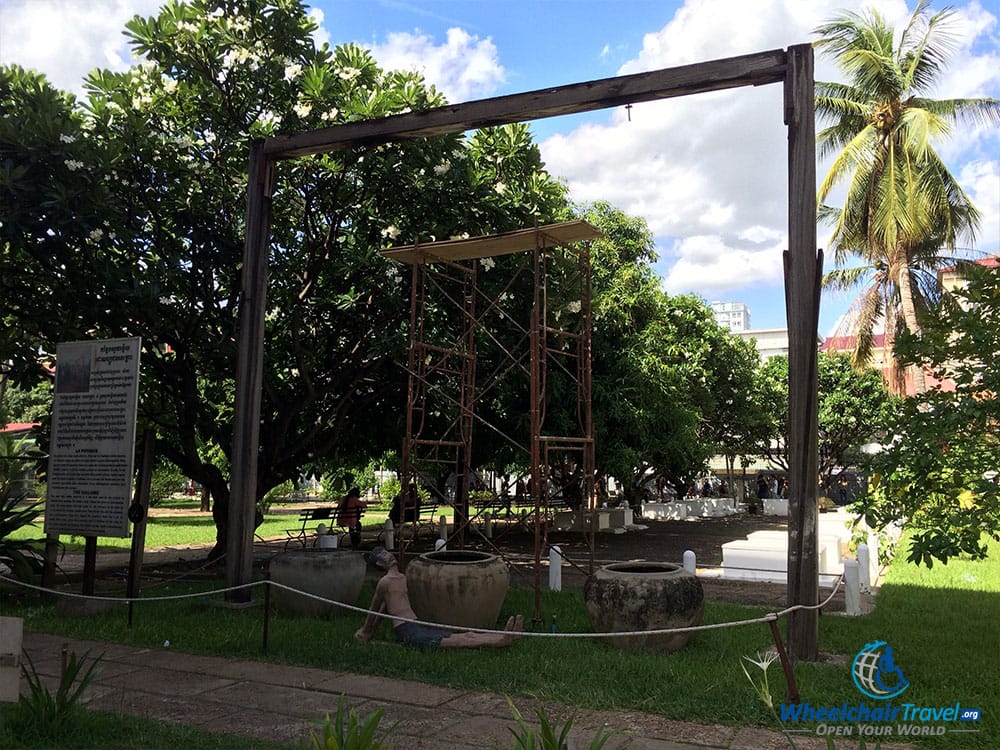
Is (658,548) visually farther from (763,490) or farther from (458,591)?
(763,490)

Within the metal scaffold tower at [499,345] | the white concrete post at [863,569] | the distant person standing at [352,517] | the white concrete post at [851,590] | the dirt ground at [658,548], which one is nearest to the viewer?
the white concrete post at [851,590]

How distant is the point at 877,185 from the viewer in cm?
2323

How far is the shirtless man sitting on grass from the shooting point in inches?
288

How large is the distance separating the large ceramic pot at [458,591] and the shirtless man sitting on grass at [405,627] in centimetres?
20

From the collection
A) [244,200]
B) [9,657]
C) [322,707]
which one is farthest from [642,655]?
[244,200]

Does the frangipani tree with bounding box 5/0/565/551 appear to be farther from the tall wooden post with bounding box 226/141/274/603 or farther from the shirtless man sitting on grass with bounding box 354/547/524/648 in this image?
the shirtless man sitting on grass with bounding box 354/547/524/648

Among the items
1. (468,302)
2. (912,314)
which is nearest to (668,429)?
(912,314)

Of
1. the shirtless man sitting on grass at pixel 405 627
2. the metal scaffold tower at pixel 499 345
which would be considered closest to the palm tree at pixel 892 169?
the metal scaffold tower at pixel 499 345

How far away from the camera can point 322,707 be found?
578cm

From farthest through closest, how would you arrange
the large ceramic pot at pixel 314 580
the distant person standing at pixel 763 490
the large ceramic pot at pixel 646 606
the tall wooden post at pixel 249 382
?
the distant person standing at pixel 763 490, the tall wooden post at pixel 249 382, the large ceramic pot at pixel 314 580, the large ceramic pot at pixel 646 606

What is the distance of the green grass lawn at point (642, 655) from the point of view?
5844 millimetres

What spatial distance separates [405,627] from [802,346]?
15.0ft

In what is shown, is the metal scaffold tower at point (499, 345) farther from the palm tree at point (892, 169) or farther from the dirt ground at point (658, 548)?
the palm tree at point (892, 169)

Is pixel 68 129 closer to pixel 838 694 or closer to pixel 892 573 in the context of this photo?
pixel 838 694
